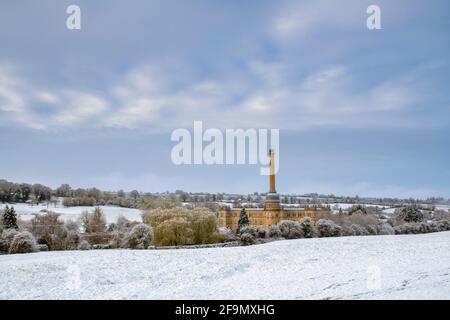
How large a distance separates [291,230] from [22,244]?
20.6 meters

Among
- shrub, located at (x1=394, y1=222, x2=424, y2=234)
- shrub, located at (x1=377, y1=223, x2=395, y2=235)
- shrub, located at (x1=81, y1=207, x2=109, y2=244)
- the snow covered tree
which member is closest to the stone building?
the snow covered tree

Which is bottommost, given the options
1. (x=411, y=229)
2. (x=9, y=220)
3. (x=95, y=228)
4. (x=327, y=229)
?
(x=95, y=228)

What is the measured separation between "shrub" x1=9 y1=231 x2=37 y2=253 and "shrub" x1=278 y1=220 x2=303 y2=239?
19.3 meters

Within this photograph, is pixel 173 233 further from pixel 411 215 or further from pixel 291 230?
pixel 411 215

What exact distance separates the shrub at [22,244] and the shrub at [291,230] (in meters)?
19.3

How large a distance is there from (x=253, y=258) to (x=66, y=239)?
74.1 ft

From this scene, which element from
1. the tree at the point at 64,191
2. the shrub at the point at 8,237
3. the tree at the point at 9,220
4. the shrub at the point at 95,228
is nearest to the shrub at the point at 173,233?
the shrub at the point at 8,237

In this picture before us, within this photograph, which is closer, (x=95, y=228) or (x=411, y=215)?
(x=411, y=215)

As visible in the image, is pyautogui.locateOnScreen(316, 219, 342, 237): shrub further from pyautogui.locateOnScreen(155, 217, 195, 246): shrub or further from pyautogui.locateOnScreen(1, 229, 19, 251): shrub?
pyautogui.locateOnScreen(1, 229, 19, 251): shrub

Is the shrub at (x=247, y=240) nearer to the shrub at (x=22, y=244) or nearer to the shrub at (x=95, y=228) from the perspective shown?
the shrub at (x=22, y=244)

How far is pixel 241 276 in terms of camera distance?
45.2 ft

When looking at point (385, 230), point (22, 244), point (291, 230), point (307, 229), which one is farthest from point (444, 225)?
point (22, 244)

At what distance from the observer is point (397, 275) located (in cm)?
1295

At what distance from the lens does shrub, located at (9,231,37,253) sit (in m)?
24.7
